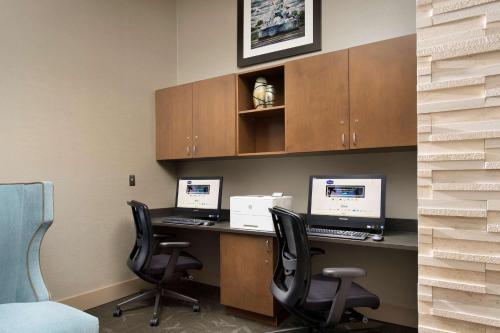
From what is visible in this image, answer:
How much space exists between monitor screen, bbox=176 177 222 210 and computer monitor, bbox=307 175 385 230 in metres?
1.00

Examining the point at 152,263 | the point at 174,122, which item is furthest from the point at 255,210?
the point at 174,122

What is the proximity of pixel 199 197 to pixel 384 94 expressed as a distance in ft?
6.59

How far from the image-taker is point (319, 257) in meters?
2.96

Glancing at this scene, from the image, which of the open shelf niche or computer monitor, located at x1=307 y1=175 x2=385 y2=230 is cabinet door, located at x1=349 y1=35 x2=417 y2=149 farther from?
the open shelf niche

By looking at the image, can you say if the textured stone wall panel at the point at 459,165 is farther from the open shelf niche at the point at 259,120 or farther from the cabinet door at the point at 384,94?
the open shelf niche at the point at 259,120

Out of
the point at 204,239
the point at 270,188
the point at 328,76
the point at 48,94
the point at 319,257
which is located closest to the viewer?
the point at 328,76

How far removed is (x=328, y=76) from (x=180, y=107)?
1.60 metres

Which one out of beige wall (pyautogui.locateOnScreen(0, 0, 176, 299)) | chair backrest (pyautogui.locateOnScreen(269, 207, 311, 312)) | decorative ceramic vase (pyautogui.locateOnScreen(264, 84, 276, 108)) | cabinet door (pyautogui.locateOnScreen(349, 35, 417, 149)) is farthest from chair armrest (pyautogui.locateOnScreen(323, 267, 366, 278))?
beige wall (pyautogui.locateOnScreen(0, 0, 176, 299))

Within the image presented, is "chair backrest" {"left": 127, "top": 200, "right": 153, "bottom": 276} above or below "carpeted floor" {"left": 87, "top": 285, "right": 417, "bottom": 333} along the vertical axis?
above

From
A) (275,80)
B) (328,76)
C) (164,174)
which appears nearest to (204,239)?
(164,174)

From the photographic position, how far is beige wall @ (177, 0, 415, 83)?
2602 mm

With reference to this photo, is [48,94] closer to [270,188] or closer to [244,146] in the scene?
[244,146]

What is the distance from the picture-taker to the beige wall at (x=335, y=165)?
2.56 meters

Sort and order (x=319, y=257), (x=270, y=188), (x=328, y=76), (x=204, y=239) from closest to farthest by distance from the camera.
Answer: (x=328, y=76) → (x=319, y=257) → (x=270, y=188) → (x=204, y=239)
